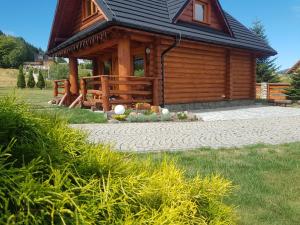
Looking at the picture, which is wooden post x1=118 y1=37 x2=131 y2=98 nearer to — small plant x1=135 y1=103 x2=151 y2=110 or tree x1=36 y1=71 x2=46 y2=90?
small plant x1=135 y1=103 x2=151 y2=110

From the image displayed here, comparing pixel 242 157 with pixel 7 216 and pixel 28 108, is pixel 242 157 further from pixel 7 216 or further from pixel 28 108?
pixel 7 216

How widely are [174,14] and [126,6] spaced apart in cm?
241

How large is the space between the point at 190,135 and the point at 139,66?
732 centimetres

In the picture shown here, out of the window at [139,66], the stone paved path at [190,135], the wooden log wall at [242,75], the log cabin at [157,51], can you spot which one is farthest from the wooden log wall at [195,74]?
Result: the stone paved path at [190,135]

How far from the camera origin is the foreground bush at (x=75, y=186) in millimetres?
1054

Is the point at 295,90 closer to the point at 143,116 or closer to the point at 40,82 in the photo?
the point at 143,116

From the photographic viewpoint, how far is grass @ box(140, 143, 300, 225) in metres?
2.61

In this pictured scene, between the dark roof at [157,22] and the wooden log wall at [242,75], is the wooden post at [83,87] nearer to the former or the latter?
the dark roof at [157,22]

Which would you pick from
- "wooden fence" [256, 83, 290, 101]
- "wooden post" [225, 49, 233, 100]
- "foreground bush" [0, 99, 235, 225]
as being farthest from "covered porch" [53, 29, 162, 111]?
"wooden fence" [256, 83, 290, 101]

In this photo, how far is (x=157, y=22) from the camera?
11578mm

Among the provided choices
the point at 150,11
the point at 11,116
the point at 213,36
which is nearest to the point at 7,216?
the point at 11,116

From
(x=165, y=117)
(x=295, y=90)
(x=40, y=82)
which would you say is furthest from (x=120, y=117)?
(x=40, y=82)

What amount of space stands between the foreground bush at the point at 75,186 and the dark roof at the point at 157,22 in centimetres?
864

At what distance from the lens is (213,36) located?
44.8 feet
